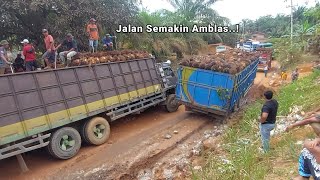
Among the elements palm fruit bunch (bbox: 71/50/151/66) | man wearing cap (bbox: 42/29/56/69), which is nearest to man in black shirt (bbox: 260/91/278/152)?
palm fruit bunch (bbox: 71/50/151/66)

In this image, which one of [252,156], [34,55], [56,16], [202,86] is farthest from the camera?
[56,16]

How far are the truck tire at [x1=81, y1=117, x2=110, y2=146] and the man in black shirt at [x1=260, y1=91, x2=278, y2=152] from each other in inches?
158

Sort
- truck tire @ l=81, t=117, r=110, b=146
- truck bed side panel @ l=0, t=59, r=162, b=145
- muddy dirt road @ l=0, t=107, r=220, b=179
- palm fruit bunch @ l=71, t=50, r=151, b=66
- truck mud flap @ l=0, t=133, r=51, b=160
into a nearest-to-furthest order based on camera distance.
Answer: truck mud flap @ l=0, t=133, r=51, b=160 < truck bed side panel @ l=0, t=59, r=162, b=145 < muddy dirt road @ l=0, t=107, r=220, b=179 < truck tire @ l=81, t=117, r=110, b=146 < palm fruit bunch @ l=71, t=50, r=151, b=66

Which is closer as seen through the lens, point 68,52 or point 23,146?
point 23,146

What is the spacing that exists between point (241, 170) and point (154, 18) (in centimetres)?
1551

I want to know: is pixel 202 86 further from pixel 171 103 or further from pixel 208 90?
pixel 171 103

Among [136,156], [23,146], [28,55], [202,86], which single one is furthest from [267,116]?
[28,55]

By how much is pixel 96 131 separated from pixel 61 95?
4.65ft

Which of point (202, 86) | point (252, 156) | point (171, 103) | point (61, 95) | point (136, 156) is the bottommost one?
point (136, 156)

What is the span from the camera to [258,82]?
1631 cm

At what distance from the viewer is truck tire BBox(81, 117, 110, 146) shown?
7574mm

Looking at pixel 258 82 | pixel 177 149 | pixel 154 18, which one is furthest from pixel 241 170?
pixel 154 18

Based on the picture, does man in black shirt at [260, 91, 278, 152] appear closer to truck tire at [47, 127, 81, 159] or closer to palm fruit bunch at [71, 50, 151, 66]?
truck tire at [47, 127, 81, 159]

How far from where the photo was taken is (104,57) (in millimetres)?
8711
